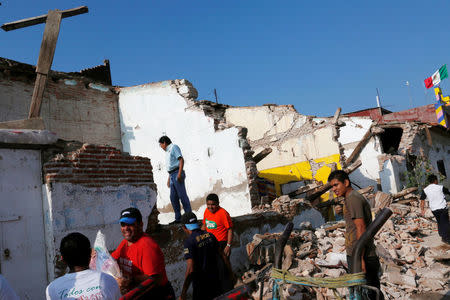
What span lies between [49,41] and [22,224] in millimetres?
3583

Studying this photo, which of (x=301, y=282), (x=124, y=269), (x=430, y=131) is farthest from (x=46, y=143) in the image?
(x=430, y=131)

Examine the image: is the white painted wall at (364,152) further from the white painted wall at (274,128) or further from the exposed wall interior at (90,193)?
the exposed wall interior at (90,193)

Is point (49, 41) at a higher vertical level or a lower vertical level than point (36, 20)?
lower

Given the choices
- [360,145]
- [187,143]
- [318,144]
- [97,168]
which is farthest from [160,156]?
[360,145]

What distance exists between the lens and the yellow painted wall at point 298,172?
52.8ft

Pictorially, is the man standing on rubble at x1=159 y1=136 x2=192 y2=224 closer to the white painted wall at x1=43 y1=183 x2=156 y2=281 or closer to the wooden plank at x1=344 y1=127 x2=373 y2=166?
the white painted wall at x1=43 y1=183 x2=156 y2=281

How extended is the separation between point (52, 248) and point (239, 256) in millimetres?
3666

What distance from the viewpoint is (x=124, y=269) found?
2.77 meters

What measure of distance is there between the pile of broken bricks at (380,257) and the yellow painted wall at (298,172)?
7134mm

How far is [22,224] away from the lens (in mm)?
4441

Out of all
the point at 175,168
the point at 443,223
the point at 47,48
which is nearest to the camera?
the point at 175,168

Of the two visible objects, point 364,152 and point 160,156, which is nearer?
point 160,156

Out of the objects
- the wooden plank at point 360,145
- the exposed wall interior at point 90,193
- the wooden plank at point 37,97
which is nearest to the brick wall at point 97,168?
the exposed wall interior at point 90,193

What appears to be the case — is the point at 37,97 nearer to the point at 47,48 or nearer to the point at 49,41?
the point at 47,48
